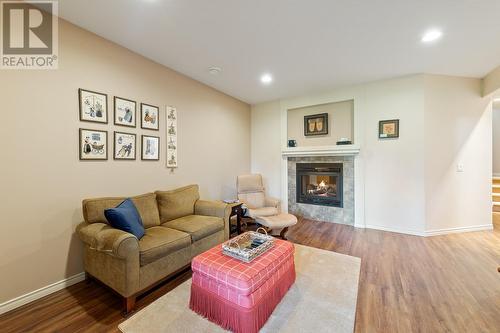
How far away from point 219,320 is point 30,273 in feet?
5.91

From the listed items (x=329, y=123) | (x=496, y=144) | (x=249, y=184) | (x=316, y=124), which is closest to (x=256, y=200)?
(x=249, y=184)

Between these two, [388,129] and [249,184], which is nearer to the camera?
[388,129]

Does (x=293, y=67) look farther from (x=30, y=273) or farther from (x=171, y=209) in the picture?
(x=30, y=273)

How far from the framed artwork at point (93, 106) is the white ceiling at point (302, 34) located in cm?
69

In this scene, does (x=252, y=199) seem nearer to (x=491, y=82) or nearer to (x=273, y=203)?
(x=273, y=203)

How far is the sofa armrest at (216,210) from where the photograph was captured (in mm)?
2904

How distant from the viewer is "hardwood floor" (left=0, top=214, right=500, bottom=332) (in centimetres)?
162

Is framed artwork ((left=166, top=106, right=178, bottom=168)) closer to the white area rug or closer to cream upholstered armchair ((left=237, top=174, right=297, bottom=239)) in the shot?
cream upholstered armchair ((left=237, top=174, right=297, bottom=239))

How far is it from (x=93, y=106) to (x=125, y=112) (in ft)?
1.14

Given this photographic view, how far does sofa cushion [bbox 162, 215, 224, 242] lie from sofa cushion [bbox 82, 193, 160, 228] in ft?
0.66

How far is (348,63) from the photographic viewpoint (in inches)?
121

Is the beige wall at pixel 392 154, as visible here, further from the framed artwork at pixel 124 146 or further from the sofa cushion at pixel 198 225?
the framed artwork at pixel 124 146

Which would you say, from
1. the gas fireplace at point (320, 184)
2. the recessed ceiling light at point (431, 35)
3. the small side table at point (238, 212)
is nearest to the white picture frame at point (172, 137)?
the small side table at point (238, 212)

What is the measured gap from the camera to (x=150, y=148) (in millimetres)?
2941
